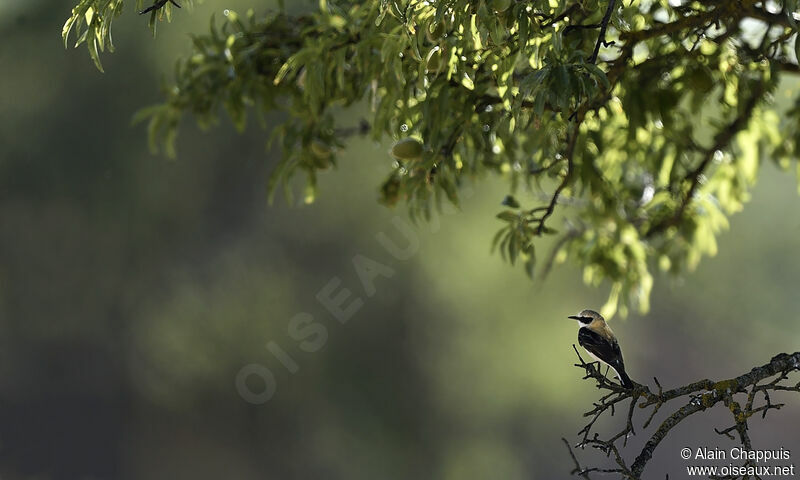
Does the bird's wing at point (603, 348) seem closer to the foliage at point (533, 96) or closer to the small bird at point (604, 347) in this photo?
the small bird at point (604, 347)

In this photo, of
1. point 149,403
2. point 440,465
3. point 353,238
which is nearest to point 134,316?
point 149,403

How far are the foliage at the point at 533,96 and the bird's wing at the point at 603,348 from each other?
0.95 ft

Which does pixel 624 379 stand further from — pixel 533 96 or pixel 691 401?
pixel 533 96

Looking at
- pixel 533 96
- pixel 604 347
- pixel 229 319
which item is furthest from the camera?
pixel 229 319

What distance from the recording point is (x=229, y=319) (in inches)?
231

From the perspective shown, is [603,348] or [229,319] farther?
[229,319]

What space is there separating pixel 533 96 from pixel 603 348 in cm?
37

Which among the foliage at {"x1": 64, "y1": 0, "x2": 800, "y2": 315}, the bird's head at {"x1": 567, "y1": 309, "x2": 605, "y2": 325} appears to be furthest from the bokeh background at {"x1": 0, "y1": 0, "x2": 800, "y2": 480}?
the bird's head at {"x1": 567, "y1": 309, "x2": 605, "y2": 325}

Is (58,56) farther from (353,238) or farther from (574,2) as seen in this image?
(574,2)

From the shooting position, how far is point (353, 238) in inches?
243

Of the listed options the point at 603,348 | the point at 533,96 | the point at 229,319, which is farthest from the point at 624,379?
the point at 229,319

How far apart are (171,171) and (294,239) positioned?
90 centimetres

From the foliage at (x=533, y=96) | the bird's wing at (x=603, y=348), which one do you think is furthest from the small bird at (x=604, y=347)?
the foliage at (x=533, y=96)

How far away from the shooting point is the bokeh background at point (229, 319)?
5.29m
